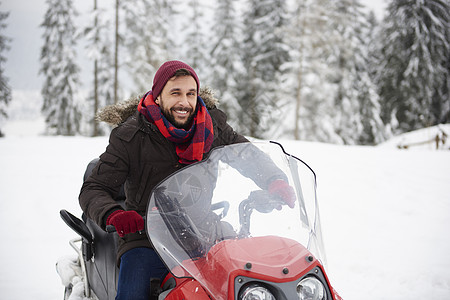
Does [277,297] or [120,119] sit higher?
[120,119]

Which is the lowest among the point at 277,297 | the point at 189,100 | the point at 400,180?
the point at 400,180

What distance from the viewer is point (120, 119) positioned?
2459mm

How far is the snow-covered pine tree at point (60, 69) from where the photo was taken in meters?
21.2

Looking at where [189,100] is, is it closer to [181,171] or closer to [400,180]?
[181,171]

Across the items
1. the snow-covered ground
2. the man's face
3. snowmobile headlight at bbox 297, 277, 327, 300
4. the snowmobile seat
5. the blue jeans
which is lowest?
the snow-covered ground

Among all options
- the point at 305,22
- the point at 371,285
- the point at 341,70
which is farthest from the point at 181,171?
the point at 341,70

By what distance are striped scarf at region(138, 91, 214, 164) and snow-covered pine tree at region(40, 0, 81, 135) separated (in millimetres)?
21467

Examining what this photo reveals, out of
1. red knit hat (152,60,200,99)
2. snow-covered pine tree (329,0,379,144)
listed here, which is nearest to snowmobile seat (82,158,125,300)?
red knit hat (152,60,200,99)

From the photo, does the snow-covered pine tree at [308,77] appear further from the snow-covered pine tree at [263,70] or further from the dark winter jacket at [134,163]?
the dark winter jacket at [134,163]

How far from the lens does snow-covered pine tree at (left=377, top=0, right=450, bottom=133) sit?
20.2 m

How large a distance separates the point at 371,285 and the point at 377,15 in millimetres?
29132

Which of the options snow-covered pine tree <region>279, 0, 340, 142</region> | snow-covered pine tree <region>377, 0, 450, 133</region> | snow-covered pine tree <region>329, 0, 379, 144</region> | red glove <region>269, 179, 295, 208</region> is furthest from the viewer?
snow-covered pine tree <region>329, 0, 379, 144</region>

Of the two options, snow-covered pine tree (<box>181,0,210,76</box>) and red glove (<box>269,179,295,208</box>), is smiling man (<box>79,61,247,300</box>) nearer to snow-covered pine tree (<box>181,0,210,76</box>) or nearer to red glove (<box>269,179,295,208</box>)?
red glove (<box>269,179,295,208</box>)

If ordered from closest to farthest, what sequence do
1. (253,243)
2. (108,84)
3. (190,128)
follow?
(253,243) < (190,128) < (108,84)
